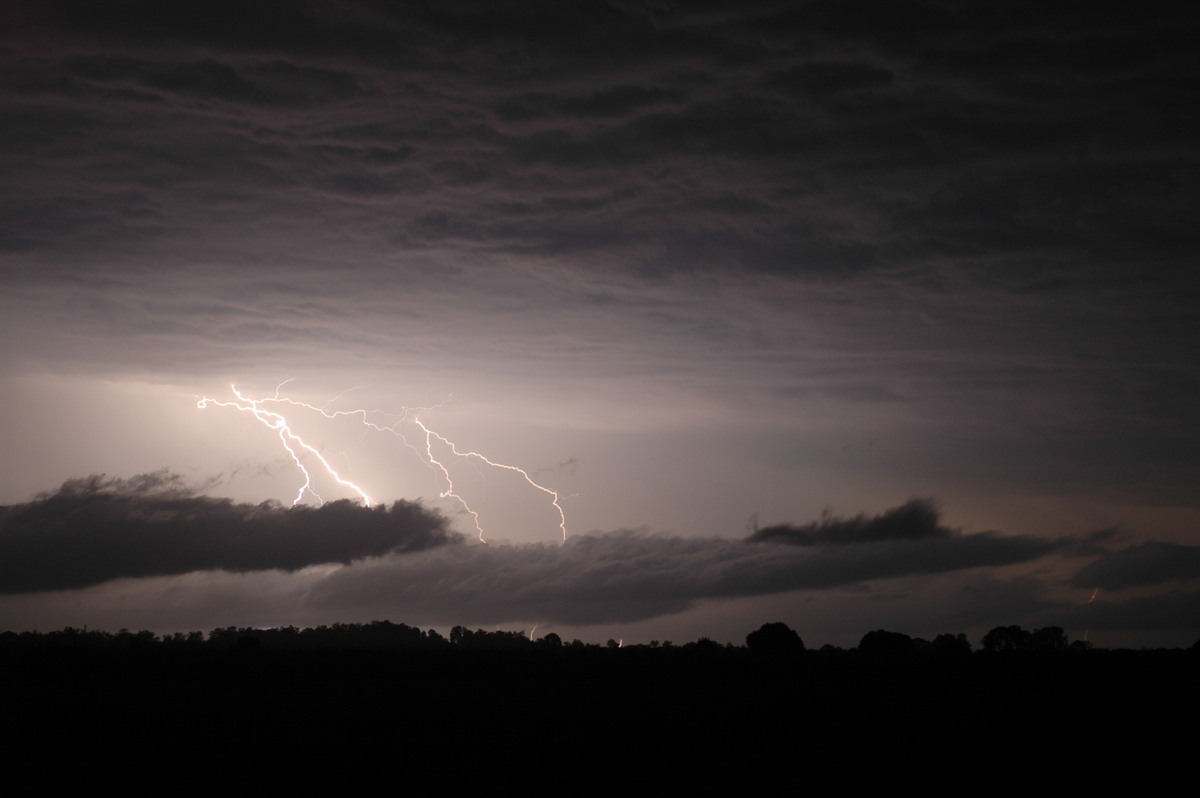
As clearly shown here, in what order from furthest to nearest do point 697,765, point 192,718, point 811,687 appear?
point 811,687 → point 192,718 → point 697,765

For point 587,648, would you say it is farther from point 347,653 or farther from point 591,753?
point 591,753

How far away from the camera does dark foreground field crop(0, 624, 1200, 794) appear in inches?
766

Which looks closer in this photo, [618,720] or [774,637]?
[618,720]

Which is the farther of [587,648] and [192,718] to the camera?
[587,648]

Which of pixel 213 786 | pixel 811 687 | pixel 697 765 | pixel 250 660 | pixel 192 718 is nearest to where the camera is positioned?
pixel 213 786

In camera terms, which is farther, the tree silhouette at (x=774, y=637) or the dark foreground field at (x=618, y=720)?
the tree silhouette at (x=774, y=637)

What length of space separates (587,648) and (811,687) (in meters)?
19.4

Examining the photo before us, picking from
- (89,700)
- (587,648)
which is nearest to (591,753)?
(89,700)

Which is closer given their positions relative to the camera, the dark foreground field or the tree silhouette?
the dark foreground field

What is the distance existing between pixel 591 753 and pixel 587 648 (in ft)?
105

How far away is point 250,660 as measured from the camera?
44.4m

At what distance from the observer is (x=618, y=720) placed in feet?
84.3

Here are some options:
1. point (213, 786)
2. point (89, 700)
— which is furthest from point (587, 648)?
point (213, 786)

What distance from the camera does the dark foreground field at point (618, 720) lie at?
19.5 m
